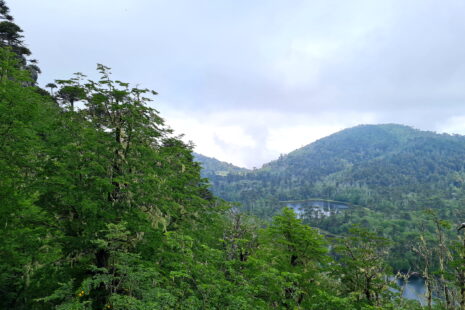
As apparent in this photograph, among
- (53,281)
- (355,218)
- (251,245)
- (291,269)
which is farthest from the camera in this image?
(355,218)

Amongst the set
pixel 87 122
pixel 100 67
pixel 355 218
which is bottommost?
pixel 355 218

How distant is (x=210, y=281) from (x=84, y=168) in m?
7.40

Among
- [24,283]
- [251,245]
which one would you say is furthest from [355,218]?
[24,283]

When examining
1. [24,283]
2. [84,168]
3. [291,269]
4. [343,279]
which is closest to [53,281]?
[24,283]

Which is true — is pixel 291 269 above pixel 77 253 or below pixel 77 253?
below

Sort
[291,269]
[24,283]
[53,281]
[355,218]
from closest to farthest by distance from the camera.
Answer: [53,281], [24,283], [291,269], [355,218]

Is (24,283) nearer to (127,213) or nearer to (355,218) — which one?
(127,213)

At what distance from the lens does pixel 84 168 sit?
11797 mm

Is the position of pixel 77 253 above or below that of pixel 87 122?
below

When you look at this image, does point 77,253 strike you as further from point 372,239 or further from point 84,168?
point 372,239

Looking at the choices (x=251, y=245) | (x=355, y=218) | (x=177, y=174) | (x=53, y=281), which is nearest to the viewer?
(x=53, y=281)

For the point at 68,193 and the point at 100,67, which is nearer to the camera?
the point at 68,193

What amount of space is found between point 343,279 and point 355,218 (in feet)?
426

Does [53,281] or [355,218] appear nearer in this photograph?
[53,281]
